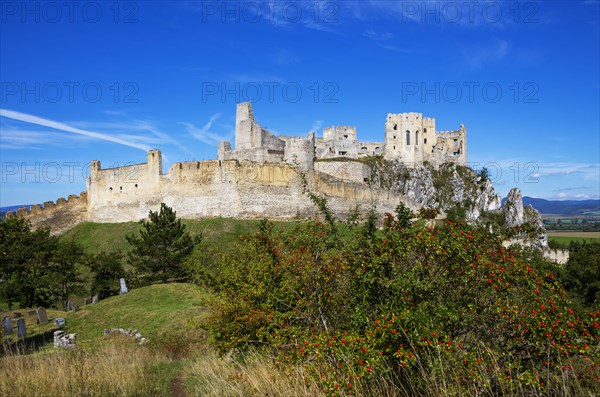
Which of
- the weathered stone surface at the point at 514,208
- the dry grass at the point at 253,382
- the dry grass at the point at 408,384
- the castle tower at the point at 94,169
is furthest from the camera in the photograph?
the weathered stone surface at the point at 514,208

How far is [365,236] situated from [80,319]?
59.8ft

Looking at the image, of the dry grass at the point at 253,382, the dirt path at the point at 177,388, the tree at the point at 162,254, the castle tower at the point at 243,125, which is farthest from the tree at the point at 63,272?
the castle tower at the point at 243,125

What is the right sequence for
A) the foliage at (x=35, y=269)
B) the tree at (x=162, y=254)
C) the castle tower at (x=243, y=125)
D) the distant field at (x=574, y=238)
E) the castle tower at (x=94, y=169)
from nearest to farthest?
the foliage at (x=35, y=269), the tree at (x=162, y=254), the castle tower at (x=94, y=169), the castle tower at (x=243, y=125), the distant field at (x=574, y=238)

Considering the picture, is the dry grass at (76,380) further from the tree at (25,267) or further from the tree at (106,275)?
the tree at (106,275)

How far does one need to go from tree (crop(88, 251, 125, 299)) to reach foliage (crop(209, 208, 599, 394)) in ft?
78.8

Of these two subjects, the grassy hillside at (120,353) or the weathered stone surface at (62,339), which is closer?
the grassy hillside at (120,353)

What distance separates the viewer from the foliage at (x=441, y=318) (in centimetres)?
595

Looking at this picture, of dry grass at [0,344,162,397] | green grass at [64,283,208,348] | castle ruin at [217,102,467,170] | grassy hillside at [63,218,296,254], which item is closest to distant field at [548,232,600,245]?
castle ruin at [217,102,467,170]

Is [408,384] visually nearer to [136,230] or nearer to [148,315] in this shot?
[148,315]

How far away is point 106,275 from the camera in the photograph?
30406mm

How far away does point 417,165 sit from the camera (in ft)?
267

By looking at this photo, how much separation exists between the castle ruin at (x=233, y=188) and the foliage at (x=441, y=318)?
19.7 m

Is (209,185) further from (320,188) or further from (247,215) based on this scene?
(320,188)

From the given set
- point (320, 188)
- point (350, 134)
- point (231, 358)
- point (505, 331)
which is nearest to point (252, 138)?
point (320, 188)
